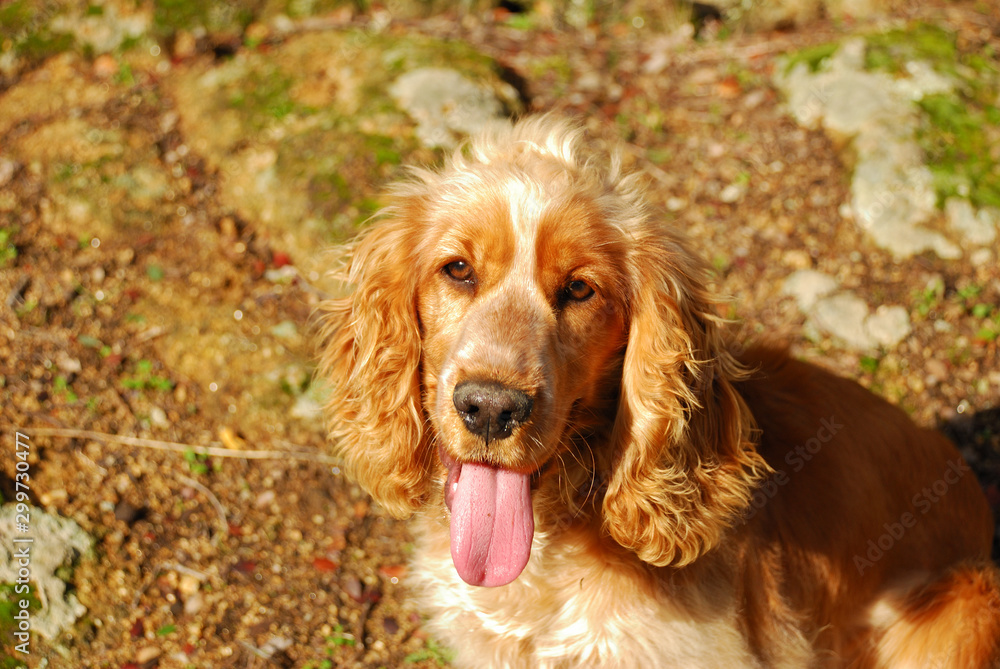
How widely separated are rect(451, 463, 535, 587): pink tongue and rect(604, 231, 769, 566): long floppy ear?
322 mm

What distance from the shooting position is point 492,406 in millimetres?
2512

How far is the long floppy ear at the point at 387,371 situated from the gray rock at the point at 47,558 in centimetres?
158

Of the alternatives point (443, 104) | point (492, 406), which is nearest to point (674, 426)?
point (492, 406)

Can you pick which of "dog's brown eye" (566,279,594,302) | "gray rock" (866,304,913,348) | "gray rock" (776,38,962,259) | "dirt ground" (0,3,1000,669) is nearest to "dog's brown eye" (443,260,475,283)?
"dog's brown eye" (566,279,594,302)

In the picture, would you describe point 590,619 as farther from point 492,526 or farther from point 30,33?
point 30,33

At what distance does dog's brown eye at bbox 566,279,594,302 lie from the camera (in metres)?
2.82

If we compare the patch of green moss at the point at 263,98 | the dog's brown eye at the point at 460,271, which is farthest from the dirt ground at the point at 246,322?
the dog's brown eye at the point at 460,271

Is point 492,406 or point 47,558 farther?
point 47,558

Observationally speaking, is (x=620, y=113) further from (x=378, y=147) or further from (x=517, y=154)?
(x=517, y=154)

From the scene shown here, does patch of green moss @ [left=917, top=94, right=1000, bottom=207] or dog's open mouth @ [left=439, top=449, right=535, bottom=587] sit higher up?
dog's open mouth @ [left=439, top=449, right=535, bottom=587]

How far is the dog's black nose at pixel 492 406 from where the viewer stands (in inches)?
99.0

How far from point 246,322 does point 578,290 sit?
2.82 metres

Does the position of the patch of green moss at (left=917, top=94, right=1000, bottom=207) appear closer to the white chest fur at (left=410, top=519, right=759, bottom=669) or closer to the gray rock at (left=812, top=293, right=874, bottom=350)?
the gray rock at (left=812, top=293, right=874, bottom=350)

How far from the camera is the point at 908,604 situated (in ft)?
11.2
